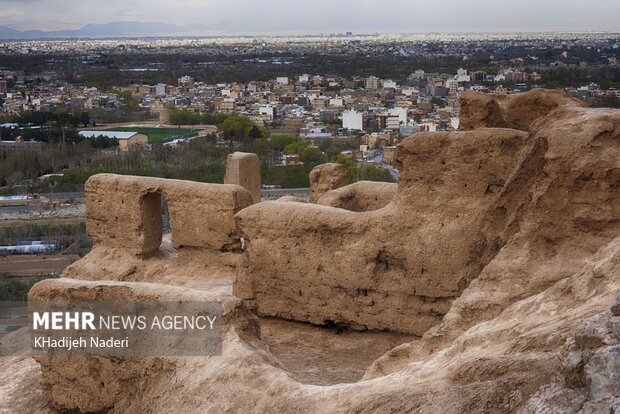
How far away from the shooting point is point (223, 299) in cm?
833

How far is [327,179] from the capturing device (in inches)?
630

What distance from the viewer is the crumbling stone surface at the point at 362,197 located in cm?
1370

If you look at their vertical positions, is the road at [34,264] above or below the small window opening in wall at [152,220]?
below

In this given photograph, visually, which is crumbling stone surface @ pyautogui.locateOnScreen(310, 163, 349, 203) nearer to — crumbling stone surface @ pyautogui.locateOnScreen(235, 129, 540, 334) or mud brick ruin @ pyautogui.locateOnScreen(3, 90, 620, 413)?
mud brick ruin @ pyautogui.locateOnScreen(3, 90, 620, 413)

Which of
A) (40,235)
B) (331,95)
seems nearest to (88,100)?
(331,95)

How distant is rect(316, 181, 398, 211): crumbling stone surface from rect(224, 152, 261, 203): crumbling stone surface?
122 inches

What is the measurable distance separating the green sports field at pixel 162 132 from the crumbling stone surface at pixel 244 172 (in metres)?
33.0

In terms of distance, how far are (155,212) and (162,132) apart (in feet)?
139

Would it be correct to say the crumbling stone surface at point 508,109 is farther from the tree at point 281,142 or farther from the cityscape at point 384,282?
the tree at point 281,142

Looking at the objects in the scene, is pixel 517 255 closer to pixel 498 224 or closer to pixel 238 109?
pixel 498 224

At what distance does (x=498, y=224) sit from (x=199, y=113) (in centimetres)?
5355

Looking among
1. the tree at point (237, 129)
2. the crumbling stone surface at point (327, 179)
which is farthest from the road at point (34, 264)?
the tree at point (237, 129)

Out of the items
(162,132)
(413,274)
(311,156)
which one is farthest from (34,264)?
(162,132)

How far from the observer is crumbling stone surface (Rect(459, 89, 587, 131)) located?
36.7 feet
